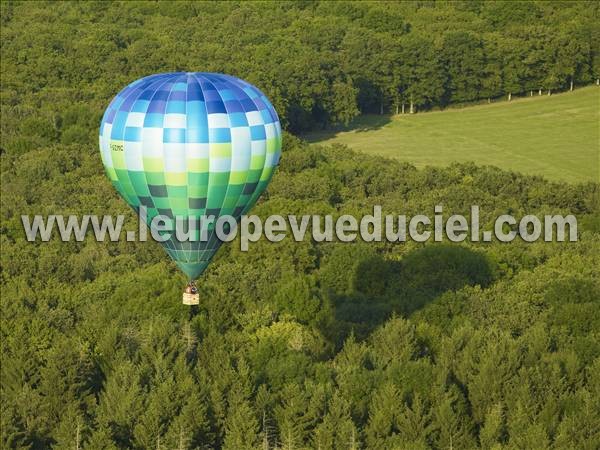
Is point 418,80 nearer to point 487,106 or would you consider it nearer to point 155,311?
point 487,106

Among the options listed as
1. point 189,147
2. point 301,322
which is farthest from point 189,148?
point 301,322

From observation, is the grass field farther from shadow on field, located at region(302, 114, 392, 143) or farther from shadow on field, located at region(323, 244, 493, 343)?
shadow on field, located at region(323, 244, 493, 343)

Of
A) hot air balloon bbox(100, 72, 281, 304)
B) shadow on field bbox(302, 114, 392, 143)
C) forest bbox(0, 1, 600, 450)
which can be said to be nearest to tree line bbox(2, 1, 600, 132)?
shadow on field bbox(302, 114, 392, 143)

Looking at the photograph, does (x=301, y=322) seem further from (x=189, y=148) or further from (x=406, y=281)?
(x=189, y=148)

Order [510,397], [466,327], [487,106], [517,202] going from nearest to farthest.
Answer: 1. [510,397]
2. [466,327]
3. [517,202]
4. [487,106]

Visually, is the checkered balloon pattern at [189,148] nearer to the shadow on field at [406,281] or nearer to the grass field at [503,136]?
the shadow on field at [406,281]

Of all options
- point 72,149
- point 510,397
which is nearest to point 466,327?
point 510,397
